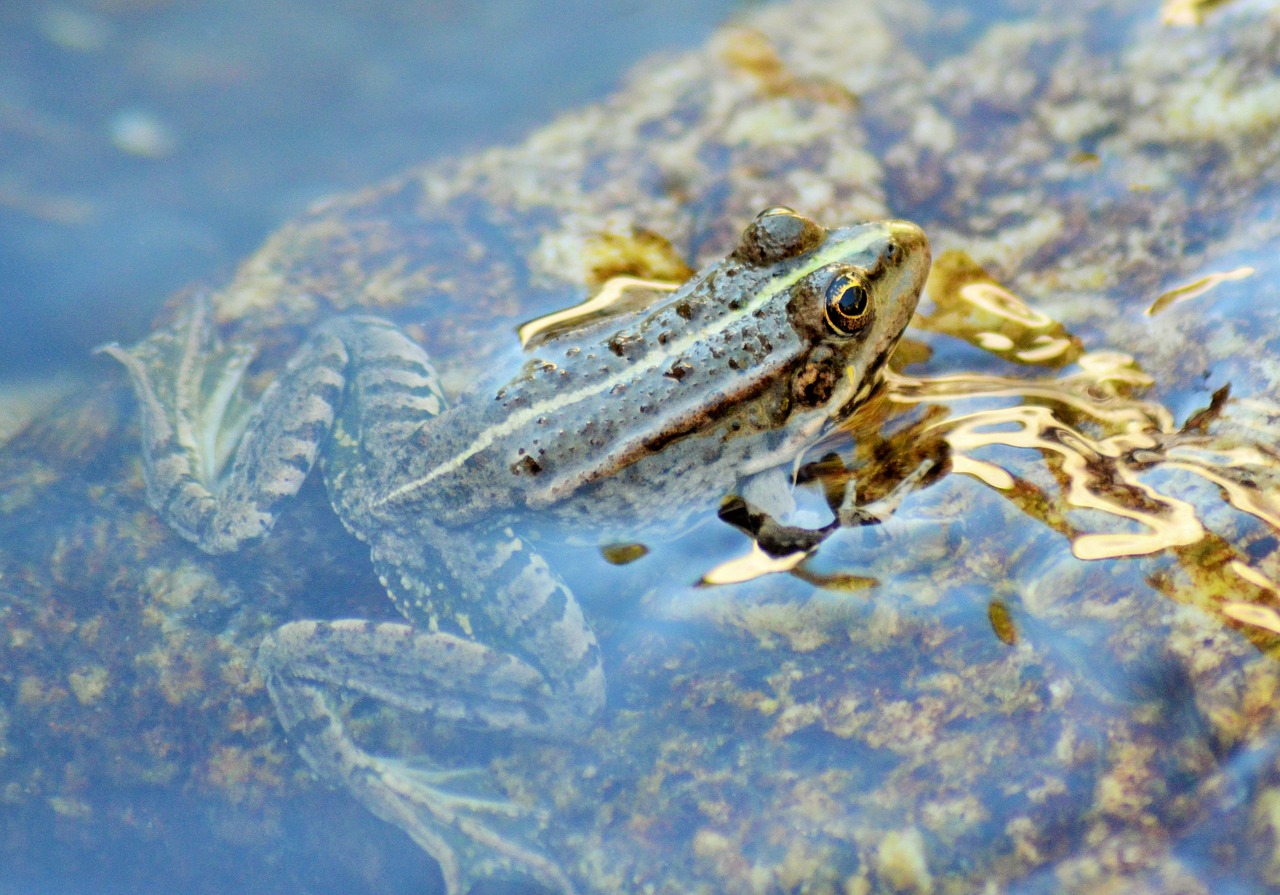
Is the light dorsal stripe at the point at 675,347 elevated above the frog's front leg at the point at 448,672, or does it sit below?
above

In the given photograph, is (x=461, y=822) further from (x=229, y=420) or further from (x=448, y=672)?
(x=229, y=420)

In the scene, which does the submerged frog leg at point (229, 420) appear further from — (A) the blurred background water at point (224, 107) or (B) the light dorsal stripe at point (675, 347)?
(A) the blurred background water at point (224, 107)

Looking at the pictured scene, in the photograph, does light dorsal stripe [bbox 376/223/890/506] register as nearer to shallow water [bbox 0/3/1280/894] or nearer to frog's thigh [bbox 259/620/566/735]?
shallow water [bbox 0/3/1280/894]

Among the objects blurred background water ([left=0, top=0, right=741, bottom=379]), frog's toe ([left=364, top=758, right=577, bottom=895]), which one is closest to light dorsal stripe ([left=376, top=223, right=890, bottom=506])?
frog's toe ([left=364, top=758, right=577, bottom=895])

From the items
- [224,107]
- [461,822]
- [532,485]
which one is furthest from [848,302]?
[224,107]

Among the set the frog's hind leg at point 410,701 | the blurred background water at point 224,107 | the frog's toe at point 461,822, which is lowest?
the frog's toe at point 461,822

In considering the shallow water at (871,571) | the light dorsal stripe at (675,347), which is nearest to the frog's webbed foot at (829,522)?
the shallow water at (871,571)
